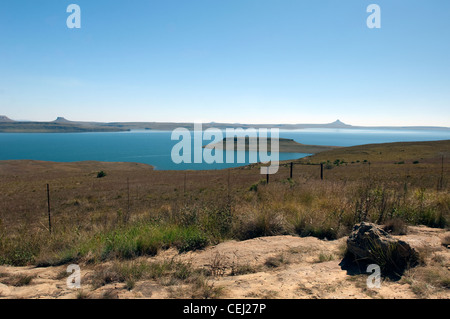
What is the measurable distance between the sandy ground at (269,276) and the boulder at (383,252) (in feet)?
0.95

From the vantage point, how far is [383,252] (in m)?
3.75

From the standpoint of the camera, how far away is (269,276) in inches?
147

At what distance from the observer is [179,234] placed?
546 centimetres

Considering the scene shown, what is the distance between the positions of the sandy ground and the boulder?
29 centimetres

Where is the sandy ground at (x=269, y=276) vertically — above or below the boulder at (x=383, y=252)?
below

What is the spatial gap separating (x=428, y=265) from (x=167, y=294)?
3.49m

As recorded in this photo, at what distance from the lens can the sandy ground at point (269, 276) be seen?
3229 millimetres

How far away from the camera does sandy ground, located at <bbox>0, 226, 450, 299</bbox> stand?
127 inches

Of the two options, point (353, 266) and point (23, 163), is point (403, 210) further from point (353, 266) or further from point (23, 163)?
point (23, 163)

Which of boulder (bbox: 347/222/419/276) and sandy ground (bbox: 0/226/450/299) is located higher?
boulder (bbox: 347/222/419/276)

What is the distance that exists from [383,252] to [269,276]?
63.9 inches

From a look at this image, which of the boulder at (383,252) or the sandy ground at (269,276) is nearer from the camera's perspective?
the sandy ground at (269,276)

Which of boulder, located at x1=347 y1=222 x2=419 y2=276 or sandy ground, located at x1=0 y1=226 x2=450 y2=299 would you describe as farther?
boulder, located at x1=347 y1=222 x2=419 y2=276

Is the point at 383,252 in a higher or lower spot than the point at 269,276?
higher
